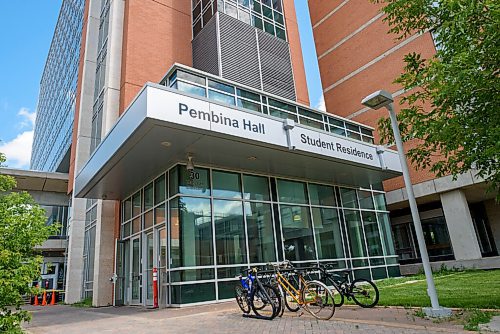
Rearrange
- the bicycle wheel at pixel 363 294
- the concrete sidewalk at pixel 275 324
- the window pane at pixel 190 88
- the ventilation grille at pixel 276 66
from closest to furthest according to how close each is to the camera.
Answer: the concrete sidewalk at pixel 275 324 < the bicycle wheel at pixel 363 294 < the window pane at pixel 190 88 < the ventilation grille at pixel 276 66

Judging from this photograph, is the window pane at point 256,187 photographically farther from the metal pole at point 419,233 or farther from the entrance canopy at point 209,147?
the metal pole at point 419,233

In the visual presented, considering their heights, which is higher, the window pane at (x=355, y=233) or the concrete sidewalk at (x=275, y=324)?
the window pane at (x=355, y=233)

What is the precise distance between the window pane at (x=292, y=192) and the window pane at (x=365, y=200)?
333cm

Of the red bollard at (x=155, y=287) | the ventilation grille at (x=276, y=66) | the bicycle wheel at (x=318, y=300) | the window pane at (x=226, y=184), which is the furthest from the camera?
the ventilation grille at (x=276, y=66)

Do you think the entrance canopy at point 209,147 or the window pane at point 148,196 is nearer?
the entrance canopy at point 209,147

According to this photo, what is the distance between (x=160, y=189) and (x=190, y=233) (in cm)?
215

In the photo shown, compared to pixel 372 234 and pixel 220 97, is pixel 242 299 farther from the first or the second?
pixel 372 234

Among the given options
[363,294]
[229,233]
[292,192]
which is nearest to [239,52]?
[292,192]

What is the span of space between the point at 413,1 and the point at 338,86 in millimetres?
19727

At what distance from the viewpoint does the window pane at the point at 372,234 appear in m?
15.0

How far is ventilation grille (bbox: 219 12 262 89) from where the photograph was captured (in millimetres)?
16016

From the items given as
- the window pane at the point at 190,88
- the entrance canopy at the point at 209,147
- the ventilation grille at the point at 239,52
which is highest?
the ventilation grille at the point at 239,52

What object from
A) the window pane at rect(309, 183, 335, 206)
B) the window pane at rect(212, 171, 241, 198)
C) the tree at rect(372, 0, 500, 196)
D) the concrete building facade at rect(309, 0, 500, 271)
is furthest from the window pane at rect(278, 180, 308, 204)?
the concrete building facade at rect(309, 0, 500, 271)

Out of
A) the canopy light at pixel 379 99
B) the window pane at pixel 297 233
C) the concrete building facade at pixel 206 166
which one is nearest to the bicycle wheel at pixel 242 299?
the concrete building facade at pixel 206 166
